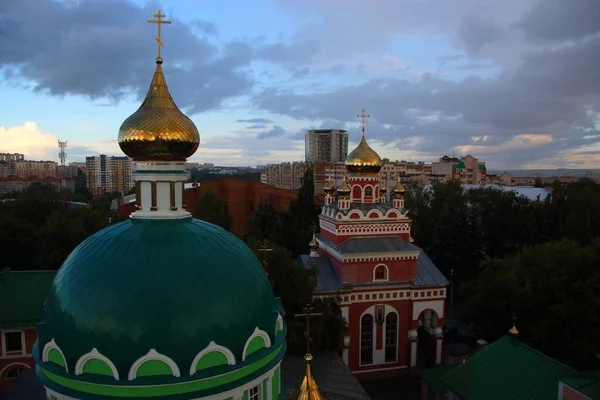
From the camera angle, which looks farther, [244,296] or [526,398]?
[526,398]

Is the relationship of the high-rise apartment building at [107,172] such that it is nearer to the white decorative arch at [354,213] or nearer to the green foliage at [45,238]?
the green foliage at [45,238]

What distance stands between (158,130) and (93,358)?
10.1 ft

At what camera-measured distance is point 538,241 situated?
28.7m

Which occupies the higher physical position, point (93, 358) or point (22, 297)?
point (93, 358)

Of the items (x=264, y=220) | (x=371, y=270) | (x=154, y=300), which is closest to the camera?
(x=154, y=300)

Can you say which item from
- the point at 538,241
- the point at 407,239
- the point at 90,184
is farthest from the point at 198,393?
the point at 90,184

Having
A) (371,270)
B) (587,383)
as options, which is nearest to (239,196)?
(371,270)

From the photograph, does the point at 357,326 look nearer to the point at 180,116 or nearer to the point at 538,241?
the point at 180,116

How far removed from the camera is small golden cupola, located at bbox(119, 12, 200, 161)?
6383mm

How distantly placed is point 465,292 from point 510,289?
11.1ft

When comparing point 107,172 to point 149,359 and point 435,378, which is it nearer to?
point 435,378

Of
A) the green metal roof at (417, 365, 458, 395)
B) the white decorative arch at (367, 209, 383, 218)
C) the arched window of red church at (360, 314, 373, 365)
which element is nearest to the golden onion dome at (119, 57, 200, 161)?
the green metal roof at (417, 365, 458, 395)

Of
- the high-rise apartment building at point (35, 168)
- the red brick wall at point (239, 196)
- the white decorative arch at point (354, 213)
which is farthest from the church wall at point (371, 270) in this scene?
the high-rise apartment building at point (35, 168)

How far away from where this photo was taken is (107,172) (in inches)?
3460
